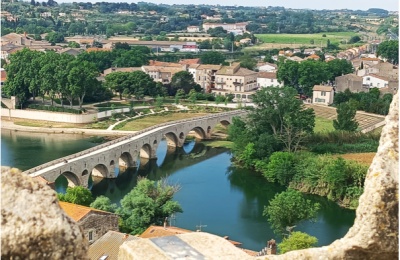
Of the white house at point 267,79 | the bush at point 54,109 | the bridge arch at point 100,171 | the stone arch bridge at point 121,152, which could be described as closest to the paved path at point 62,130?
the bush at point 54,109

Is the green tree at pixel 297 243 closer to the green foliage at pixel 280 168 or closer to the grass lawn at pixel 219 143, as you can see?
the green foliage at pixel 280 168

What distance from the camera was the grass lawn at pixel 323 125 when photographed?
4575 cm

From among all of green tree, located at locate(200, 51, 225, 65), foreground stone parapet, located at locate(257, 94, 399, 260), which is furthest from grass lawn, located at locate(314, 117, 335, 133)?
foreground stone parapet, located at locate(257, 94, 399, 260)

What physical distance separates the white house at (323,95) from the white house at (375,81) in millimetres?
8234

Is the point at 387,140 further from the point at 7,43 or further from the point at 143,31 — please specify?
the point at 143,31

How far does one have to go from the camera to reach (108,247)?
16531 mm

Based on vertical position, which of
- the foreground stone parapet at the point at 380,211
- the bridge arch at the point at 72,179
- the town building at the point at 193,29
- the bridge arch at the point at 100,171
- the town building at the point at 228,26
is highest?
the foreground stone parapet at the point at 380,211

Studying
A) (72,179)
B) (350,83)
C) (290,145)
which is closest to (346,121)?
(290,145)

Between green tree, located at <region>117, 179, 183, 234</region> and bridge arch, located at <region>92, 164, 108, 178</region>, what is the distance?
9545 mm

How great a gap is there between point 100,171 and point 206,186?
21.5 feet

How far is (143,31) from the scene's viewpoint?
132m

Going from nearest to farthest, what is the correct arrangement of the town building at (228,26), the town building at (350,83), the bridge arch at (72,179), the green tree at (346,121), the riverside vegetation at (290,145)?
1. the bridge arch at (72,179)
2. the riverside vegetation at (290,145)
3. the green tree at (346,121)
4. the town building at (350,83)
5. the town building at (228,26)

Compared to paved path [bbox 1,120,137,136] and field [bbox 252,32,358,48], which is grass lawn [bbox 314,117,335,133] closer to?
paved path [bbox 1,120,137,136]

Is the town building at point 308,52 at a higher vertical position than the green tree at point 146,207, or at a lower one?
higher
